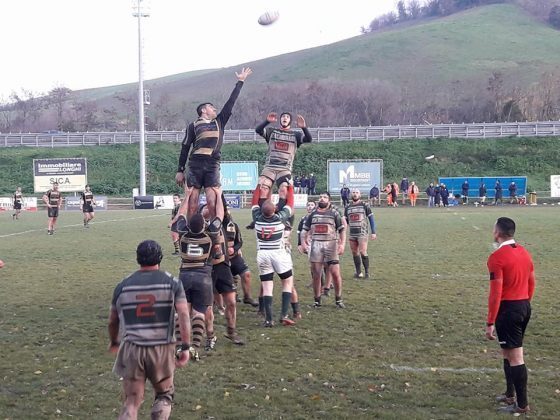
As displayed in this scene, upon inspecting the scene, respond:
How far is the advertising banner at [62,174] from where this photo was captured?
54406 mm

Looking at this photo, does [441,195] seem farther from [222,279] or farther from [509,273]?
[509,273]

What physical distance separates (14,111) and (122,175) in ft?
177

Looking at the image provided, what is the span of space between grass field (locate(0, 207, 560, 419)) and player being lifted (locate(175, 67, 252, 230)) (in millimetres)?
1942

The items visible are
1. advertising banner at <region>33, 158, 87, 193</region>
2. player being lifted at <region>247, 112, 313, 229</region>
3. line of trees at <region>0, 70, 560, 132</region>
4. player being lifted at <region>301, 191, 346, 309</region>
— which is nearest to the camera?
player being lifted at <region>301, 191, 346, 309</region>

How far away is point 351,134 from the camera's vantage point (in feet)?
219

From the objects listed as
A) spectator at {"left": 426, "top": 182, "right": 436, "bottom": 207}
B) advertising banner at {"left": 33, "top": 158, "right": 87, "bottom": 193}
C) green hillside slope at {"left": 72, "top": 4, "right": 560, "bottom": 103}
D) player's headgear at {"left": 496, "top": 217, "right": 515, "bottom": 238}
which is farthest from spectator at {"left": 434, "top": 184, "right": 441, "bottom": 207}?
green hillside slope at {"left": 72, "top": 4, "right": 560, "bottom": 103}

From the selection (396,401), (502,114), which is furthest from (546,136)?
(396,401)

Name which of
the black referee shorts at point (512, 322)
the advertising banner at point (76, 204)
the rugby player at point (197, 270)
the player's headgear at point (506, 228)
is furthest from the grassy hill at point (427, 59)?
the black referee shorts at point (512, 322)

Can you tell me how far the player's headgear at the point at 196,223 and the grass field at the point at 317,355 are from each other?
5.34ft

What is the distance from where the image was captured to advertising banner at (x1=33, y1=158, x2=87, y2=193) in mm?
54406

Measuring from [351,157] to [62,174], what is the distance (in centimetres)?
2596

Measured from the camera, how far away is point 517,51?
117312 millimetres

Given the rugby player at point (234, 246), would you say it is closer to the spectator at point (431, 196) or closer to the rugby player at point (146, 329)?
the rugby player at point (146, 329)

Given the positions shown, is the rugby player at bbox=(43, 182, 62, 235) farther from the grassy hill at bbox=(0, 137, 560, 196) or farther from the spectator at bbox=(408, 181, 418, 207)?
the grassy hill at bbox=(0, 137, 560, 196)
